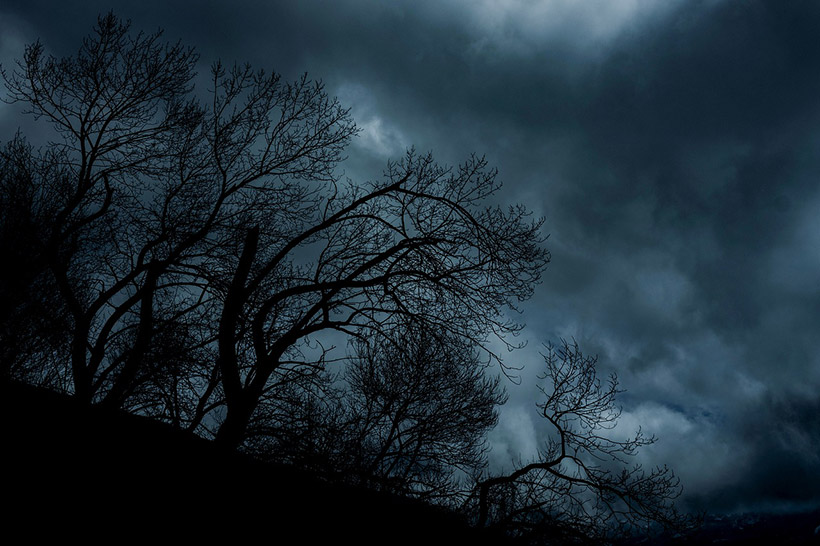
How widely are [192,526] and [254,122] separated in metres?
7.74

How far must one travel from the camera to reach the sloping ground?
3.18 m

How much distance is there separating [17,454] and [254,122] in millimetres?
7345

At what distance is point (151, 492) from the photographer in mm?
3707

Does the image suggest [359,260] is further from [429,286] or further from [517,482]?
[517,482]

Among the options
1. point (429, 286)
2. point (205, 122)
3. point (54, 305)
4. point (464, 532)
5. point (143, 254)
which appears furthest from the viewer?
point (54, 305)

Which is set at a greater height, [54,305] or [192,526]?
[54,305]

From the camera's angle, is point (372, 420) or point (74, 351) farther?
point (372, 420)

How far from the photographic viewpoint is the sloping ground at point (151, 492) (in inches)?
125

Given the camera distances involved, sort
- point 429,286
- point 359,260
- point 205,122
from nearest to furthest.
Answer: point 429,286
point 359,260
point 205,122

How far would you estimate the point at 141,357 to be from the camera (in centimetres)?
A: 978

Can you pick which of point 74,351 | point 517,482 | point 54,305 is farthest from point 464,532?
point 54,305

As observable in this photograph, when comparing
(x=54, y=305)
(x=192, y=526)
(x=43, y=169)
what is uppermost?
(x=43, y=169)

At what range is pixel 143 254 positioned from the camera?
10164 mm

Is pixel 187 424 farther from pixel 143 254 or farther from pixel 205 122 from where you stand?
pixel 205 122
